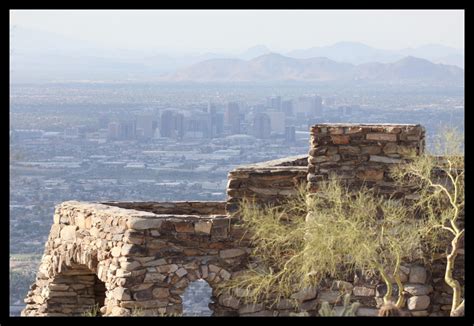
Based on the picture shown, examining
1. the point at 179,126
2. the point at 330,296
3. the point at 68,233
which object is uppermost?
the point at 179,126

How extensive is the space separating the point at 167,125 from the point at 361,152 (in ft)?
141

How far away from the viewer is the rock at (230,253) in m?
17.0

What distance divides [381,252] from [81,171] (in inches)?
1317

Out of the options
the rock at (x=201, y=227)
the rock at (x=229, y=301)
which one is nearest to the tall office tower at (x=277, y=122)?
the rock at (x=229, y=301)

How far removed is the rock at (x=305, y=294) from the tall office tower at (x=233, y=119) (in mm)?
39473

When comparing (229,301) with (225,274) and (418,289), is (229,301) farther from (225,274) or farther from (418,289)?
(418,289)

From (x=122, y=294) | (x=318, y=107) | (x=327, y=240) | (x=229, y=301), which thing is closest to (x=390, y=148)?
(x=327, y=240)

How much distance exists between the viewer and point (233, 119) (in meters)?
59.8

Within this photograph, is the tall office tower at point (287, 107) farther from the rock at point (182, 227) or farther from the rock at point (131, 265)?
the rock at point (131, 265)

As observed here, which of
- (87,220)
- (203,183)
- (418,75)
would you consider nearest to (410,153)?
(87,220)

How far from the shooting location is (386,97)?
58438mm

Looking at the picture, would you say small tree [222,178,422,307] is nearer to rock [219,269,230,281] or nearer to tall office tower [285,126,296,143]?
rock [219,269,230,281]

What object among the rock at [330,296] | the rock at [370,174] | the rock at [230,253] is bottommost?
the rock at [330,296]

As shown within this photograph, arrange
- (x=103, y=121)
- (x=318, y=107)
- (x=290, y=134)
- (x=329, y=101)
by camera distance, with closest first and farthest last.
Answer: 1. (x=290, y=134)
2. (x=103, y=121)
3. (x=318, y=107)
4. (x=329, y=101)
